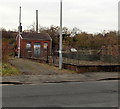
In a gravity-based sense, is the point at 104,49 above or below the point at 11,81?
above

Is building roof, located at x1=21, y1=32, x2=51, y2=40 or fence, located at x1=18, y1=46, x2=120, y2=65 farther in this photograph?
building roof, located at x1=21, y1=32, x2=51, y2=40

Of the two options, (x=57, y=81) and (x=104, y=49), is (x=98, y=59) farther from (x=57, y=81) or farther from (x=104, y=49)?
(x=57, y=81)

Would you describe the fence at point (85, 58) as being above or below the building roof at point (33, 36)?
below

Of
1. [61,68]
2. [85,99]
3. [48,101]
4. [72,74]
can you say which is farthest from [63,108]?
[61,68]

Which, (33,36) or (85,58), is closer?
(85,58)

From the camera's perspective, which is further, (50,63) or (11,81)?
(50,63)

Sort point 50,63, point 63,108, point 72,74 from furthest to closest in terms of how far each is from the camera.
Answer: point 50,63
point 72,74
point 63,108

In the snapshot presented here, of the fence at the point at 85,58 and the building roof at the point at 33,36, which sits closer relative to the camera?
the fence at the point at 85,58

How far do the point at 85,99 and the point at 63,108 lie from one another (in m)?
1.67

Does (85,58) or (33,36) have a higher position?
(33,36)

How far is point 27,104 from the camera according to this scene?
291 inches

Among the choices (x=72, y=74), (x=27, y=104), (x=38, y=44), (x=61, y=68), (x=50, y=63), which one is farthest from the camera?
(x=38, y=44)

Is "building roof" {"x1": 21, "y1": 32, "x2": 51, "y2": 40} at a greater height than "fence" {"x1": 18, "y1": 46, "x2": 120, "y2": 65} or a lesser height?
greater

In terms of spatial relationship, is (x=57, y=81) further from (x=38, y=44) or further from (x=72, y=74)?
(x=38, y=44)
